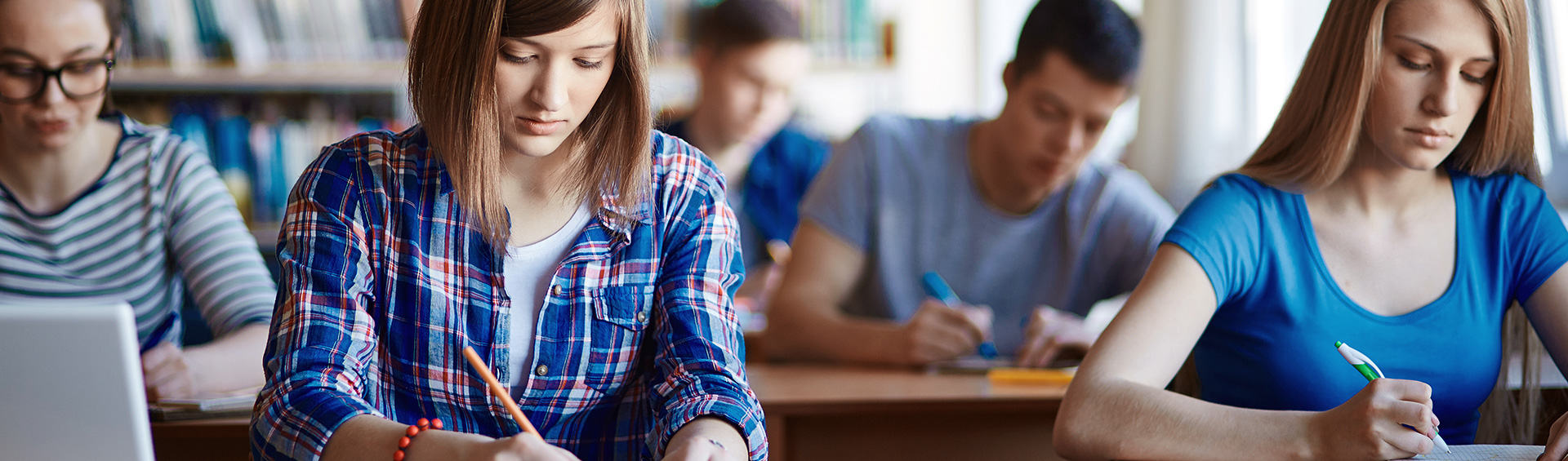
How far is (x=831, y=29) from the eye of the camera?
→ 3750mm

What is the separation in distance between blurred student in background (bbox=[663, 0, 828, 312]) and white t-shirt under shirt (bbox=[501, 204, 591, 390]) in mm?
1717

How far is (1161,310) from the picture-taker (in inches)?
46.2

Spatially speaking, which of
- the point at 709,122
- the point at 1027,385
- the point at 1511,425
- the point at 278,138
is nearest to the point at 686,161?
the point at 1027,385

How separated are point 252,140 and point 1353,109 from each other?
304 cm

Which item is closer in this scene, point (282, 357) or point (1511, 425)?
point (282, 357)

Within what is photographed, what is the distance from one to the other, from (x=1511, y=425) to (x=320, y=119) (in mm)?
3189

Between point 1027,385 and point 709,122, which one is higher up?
point 709,122

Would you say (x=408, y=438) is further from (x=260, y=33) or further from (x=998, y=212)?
(x=260, y=33)

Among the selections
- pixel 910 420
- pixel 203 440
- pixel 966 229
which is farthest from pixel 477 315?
pixel 966 229

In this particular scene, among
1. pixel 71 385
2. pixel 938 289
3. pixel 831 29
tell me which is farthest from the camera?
pixel 831 29

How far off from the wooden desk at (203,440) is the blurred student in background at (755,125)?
1652 mm

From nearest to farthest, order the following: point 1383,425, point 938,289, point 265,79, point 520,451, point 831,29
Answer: point 520,451 < point 1383,425 < point 938,289 < point 265,79 < point 831,29

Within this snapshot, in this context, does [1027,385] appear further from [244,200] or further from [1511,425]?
[244,200]

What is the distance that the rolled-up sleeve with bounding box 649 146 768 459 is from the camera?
1040 millimetres
